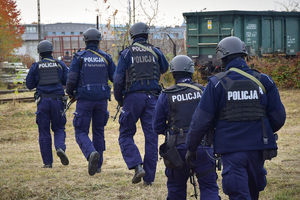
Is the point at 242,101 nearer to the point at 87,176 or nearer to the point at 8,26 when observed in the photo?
the point at 87,176

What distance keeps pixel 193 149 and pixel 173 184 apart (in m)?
0.63

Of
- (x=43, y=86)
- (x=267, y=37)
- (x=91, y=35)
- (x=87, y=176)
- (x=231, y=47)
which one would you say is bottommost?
(x=87, y=176)

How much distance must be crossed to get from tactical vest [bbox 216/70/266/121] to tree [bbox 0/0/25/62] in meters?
21.8

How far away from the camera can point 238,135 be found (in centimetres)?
312

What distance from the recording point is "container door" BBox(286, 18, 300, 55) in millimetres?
17875

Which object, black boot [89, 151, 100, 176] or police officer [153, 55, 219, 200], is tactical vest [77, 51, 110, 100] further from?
police officer [153, 55, 219, 200]

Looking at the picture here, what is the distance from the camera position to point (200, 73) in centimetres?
1733

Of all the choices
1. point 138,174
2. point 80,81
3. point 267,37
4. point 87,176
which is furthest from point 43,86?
point 267,37

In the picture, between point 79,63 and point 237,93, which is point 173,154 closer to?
point 237,93

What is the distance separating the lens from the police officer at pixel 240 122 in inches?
122

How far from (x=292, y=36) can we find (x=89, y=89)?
1488 centimetres

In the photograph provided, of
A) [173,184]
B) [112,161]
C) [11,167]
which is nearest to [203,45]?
[112,161]

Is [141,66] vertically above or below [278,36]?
below

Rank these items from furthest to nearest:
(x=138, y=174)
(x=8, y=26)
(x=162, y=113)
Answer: (x=8, y=26) → (x=138, y=174) → (x=162, y=113)
